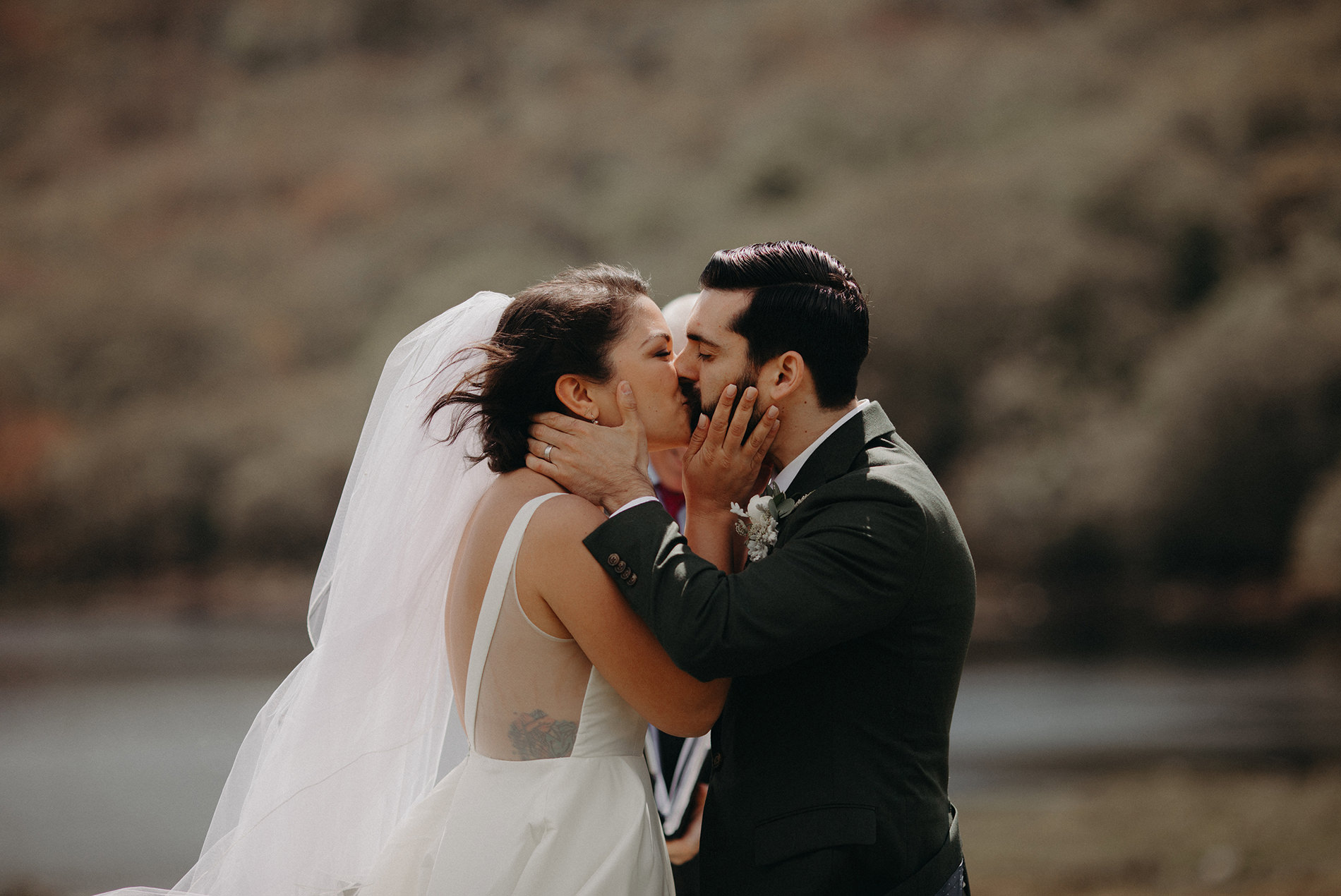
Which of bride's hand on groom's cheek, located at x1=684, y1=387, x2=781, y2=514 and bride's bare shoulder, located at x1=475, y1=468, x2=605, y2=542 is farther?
bride's hand on groom's cheek, located at x1=684, y1=387, x2=781, y2=514

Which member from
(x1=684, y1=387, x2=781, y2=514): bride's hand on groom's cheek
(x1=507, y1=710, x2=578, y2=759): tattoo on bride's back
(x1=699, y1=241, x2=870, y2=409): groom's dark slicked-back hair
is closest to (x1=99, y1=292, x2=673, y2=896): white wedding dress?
(x1=507, y1=710, x2=578, y2=759): tattoo on bride's back

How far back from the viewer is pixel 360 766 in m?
2.53

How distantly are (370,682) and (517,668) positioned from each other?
0.51 m

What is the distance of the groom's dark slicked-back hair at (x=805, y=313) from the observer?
2.29m

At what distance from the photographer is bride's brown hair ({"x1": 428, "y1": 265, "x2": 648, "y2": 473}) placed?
2404 millimetres

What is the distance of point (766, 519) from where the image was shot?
7.26ft

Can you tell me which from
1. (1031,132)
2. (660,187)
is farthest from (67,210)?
(1031,132)

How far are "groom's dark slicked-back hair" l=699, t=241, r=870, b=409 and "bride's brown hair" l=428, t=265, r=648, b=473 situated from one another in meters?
0.30

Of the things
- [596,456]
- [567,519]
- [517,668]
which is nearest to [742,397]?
[596,456]

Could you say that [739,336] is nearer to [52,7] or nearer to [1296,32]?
[1296,32]

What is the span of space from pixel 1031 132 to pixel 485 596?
18.8 metres

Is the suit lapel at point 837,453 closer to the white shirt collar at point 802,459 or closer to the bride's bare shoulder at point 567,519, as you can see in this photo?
the white shirt collar at point 802,459

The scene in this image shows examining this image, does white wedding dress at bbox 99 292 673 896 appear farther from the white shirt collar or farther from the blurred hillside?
the blurred hillside

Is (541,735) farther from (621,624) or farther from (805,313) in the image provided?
(805,313)
